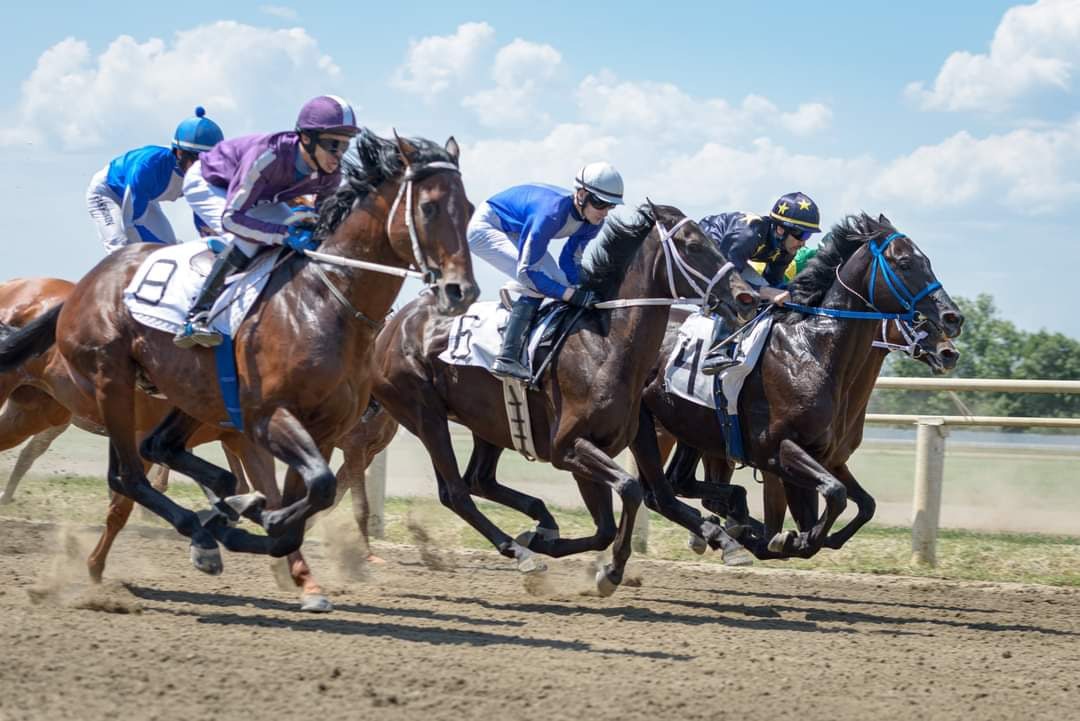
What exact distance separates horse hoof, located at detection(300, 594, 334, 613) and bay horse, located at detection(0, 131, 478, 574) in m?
0.39

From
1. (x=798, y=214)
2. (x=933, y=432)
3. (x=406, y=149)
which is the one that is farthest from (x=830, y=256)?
(x=406, y=149)

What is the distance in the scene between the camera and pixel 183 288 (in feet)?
22.8

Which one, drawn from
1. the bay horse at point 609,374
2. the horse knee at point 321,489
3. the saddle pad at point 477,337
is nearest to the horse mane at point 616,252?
the bay horse at point 609,374

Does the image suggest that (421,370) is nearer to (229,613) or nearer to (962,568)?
(229,613)

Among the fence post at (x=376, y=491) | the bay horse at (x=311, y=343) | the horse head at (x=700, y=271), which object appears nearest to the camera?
the bay horse at (x=311, y=343)

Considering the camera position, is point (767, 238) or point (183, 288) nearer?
point (183, 288)

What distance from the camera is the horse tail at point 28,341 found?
7801mm

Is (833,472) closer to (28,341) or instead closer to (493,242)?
(493,242)

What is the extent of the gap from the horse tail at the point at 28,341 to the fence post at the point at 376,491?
11.2 ft

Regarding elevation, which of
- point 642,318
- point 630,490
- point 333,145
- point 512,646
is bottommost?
point 512,646

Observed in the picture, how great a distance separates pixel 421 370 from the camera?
884 centimetres

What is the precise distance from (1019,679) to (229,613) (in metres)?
3.69

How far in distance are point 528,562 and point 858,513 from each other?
2.18 metres

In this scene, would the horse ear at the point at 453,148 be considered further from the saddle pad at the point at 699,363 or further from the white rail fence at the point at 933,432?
the white rail fence at the point at 933,432
